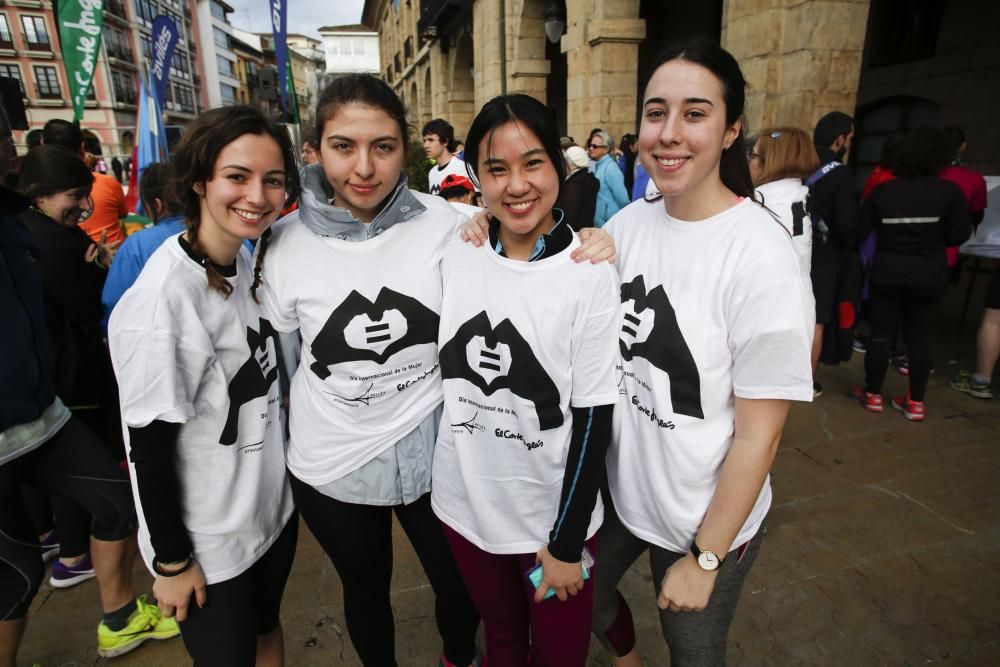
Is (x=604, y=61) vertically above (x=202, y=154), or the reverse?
(x=604, y=61)

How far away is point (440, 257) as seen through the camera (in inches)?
65.0

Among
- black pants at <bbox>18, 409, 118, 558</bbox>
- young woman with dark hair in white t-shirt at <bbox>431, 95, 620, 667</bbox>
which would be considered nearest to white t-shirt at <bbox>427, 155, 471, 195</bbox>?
black pants at <bbox>18, 409, 118, 558</bbox>

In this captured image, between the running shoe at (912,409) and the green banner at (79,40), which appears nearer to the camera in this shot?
the running shoe at (912,409)

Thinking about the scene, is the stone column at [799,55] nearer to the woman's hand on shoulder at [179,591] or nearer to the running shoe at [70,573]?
the woman's hand on shoulder at [179,591]

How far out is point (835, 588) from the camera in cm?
248

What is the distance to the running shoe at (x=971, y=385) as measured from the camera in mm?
4398

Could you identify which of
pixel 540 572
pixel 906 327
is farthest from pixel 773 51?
pixel 540 572

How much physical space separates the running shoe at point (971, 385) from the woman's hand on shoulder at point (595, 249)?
15.3 feet

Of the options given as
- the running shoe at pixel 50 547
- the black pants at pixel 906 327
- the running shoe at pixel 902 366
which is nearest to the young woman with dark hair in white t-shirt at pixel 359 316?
the running shoe at pixel 50 547

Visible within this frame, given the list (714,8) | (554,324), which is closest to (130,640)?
(554,324)

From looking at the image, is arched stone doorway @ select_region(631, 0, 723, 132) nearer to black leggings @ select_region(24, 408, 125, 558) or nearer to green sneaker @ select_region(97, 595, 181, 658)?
black leggings @ select_region(24, 408, 125, 558)

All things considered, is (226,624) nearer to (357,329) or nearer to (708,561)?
(357,329)

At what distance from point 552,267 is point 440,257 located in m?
0.40

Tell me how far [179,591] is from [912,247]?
4.75m
